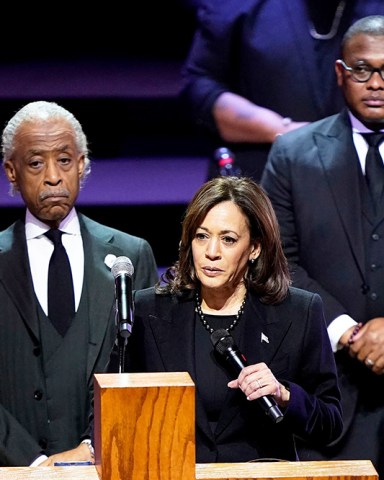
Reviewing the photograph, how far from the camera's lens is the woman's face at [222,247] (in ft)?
8.64

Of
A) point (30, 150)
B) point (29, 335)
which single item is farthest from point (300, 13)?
point (29, 335)

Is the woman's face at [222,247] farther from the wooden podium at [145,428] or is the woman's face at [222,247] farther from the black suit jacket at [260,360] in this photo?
the wooden podium at [145,428]

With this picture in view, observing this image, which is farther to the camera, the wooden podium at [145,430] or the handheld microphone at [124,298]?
the handheld microphone at [124,298]

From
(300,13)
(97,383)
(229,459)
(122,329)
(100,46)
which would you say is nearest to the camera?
(97,383)

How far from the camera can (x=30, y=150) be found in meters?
3.20

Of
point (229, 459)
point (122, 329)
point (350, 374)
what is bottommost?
point (350, 374)

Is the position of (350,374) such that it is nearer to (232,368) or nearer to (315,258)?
(315,258)

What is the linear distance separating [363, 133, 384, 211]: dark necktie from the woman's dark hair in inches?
36.0

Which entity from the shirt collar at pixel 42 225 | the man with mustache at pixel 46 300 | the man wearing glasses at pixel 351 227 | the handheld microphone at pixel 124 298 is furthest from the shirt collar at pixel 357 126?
the handheld microphone at pixel 124 298

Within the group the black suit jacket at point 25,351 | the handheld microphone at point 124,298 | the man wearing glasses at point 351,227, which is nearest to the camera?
the handheld microphone at point 124,298

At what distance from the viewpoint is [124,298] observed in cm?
215

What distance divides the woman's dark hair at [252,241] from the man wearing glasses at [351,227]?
0.78 m

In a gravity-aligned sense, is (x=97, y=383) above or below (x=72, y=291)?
above

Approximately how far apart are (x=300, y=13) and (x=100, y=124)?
897 mm
